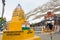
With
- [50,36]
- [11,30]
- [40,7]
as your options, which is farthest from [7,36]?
[40,7]

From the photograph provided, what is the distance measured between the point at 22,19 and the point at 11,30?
388mm

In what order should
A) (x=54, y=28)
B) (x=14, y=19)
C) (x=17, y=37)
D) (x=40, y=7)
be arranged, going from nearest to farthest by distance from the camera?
(x=17, y=37), (x=14, y=19), (x=54, y=28), (x=40, y=7)

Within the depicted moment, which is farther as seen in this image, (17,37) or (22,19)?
(22,19)

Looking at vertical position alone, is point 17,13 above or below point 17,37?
above

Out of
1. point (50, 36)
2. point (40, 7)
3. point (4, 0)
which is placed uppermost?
point (40, 7)

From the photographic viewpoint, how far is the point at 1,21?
913 cm

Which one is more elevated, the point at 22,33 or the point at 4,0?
the point at 4,0

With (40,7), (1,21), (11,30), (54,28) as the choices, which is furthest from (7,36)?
(40,7)

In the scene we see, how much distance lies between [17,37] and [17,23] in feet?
0.79

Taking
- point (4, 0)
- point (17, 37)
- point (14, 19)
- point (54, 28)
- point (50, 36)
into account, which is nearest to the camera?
point (17, 37)

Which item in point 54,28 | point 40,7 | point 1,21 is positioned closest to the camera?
point 54,28

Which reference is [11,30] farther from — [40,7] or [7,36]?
[40,7]

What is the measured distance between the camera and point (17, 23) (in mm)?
3090

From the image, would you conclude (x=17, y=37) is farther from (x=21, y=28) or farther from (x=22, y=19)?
(x=22, y=19)
